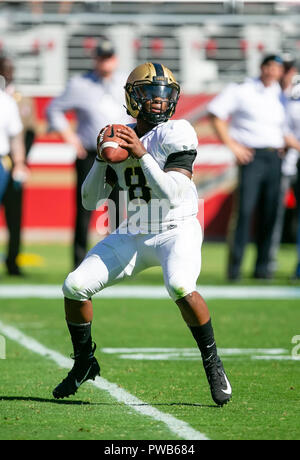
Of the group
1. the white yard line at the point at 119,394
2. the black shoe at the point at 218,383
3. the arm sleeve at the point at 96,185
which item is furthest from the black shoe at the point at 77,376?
the arm sleeve at the point at 96,185

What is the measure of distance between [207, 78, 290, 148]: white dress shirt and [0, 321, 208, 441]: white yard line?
362cm

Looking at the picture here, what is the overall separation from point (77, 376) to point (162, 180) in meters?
1.05

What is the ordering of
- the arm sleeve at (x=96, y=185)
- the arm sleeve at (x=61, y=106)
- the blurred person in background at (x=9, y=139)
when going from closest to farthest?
the arm sleeve at (x=96, y=185) → the blurred person in background at (x=9, y=139) → the arm sleeve at (x=61, y=106)

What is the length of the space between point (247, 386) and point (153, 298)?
12.9ft

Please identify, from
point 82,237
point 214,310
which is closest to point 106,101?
point 82,237

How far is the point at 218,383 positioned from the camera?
14.3 ft

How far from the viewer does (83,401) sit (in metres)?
4.59

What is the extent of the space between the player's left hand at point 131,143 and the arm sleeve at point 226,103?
5332mm

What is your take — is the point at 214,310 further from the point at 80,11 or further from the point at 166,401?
the point at 80,11

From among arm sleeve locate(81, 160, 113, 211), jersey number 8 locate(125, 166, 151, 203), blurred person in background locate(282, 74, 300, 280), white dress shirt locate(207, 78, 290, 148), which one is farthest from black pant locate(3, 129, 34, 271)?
jersey number 8 locate(125, 166, 151, 203)

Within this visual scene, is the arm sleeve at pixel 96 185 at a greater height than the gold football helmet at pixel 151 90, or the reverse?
the gold football helmet at pixel 151 90

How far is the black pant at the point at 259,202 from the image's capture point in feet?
31.6

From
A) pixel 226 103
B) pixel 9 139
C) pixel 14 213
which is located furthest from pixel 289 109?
pixel 14 213

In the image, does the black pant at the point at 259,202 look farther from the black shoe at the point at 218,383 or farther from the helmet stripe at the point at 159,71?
the black shoe at the point at 218,383
